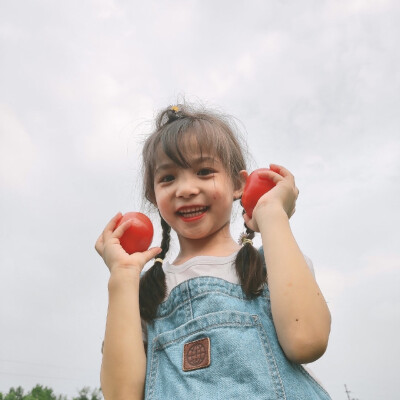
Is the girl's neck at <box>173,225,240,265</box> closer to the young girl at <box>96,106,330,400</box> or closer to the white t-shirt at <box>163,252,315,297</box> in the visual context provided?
the young girl at <box>96,106,330,400</box>

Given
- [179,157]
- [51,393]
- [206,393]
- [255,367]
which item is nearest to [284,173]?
[179,157]

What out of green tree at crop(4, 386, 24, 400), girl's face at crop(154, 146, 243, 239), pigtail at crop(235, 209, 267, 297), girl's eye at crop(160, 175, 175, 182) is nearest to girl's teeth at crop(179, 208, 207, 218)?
girl's face at crop(154, 146, 243, 239)

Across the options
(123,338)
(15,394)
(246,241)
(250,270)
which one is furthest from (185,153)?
(15,394)

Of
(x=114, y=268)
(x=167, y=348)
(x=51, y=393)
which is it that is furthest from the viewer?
(x=51, y=393)

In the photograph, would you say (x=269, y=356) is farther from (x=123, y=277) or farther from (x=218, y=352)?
(x=123, y=277)

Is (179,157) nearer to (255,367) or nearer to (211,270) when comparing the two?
(211,270)

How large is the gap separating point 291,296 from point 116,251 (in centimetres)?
96

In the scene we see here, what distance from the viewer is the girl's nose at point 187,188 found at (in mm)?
2404

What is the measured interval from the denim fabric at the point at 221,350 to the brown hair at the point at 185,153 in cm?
11

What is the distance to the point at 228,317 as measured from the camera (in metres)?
1.93

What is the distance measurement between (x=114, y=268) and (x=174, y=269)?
0.42 m

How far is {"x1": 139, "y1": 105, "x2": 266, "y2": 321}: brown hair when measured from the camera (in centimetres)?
224

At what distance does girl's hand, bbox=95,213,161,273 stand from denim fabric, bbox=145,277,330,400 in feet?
0.85

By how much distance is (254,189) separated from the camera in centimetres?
227
